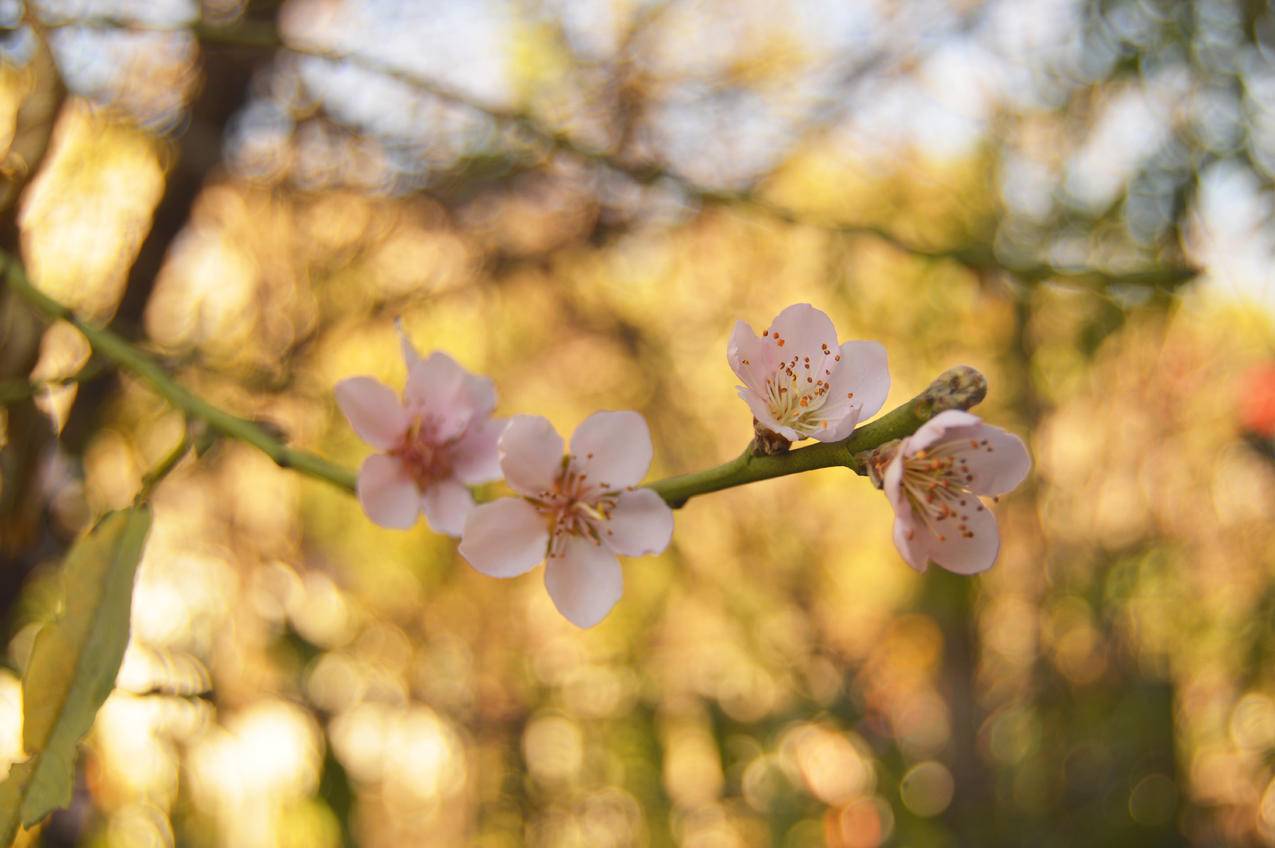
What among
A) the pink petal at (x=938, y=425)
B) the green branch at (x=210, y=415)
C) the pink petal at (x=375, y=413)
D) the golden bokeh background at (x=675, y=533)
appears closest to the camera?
the pink petal at (x=938, y=425)

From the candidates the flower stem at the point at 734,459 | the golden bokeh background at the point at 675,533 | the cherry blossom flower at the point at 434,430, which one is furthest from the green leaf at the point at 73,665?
the golden bokeh background at the point at 675,533

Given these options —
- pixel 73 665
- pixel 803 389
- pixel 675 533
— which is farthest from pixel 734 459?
pixel 675 533

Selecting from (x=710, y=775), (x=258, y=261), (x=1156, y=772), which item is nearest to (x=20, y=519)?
(x=258, y=261)

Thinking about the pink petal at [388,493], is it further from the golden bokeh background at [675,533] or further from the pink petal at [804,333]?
the golden bokeh background at [675,533]

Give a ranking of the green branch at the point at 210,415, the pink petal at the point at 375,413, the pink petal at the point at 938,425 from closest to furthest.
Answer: the pink petal at the point at 938,425
the green branch at the point at 210,415
the pink petal at the point at 375,413

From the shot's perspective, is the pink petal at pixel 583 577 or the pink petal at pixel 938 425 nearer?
the pink petal at pixel 938 425

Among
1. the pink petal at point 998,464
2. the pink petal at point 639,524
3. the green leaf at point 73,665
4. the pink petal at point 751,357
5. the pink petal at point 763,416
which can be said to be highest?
the pink petal at point 751,357

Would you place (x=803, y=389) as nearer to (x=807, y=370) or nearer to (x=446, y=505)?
(x=807, y=370)
